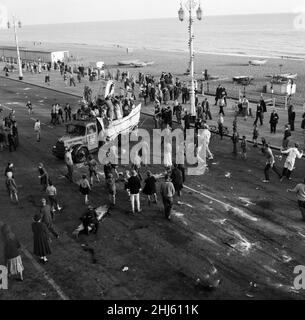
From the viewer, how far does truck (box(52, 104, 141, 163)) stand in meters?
21.2

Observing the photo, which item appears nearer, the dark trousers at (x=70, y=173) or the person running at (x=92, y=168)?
the person running at (x=92, y=168)

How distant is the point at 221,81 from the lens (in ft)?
169

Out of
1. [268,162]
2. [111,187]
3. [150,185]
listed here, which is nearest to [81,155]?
[111,187]

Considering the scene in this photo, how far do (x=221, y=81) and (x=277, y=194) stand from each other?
36380 mm

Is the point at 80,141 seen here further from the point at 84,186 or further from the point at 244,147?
the point at 244,147

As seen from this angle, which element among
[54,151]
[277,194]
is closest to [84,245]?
[277,194]

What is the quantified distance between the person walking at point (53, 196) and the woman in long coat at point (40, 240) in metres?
3.22

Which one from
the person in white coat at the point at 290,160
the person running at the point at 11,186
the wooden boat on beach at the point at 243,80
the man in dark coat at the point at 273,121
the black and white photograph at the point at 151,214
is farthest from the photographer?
the wooden boat on beach at the point at 243,80

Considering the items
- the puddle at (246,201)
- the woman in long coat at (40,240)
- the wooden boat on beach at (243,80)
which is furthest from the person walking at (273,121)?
the wooden boat on beach at (243,80)

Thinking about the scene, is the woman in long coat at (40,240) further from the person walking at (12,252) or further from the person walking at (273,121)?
the person walking at (273,121)

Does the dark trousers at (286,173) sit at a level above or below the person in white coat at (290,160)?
below

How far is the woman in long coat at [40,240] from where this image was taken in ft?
39.1

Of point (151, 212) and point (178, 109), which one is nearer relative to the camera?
point (151, 212)

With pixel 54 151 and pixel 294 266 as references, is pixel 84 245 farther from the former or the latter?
pixel 54 151
